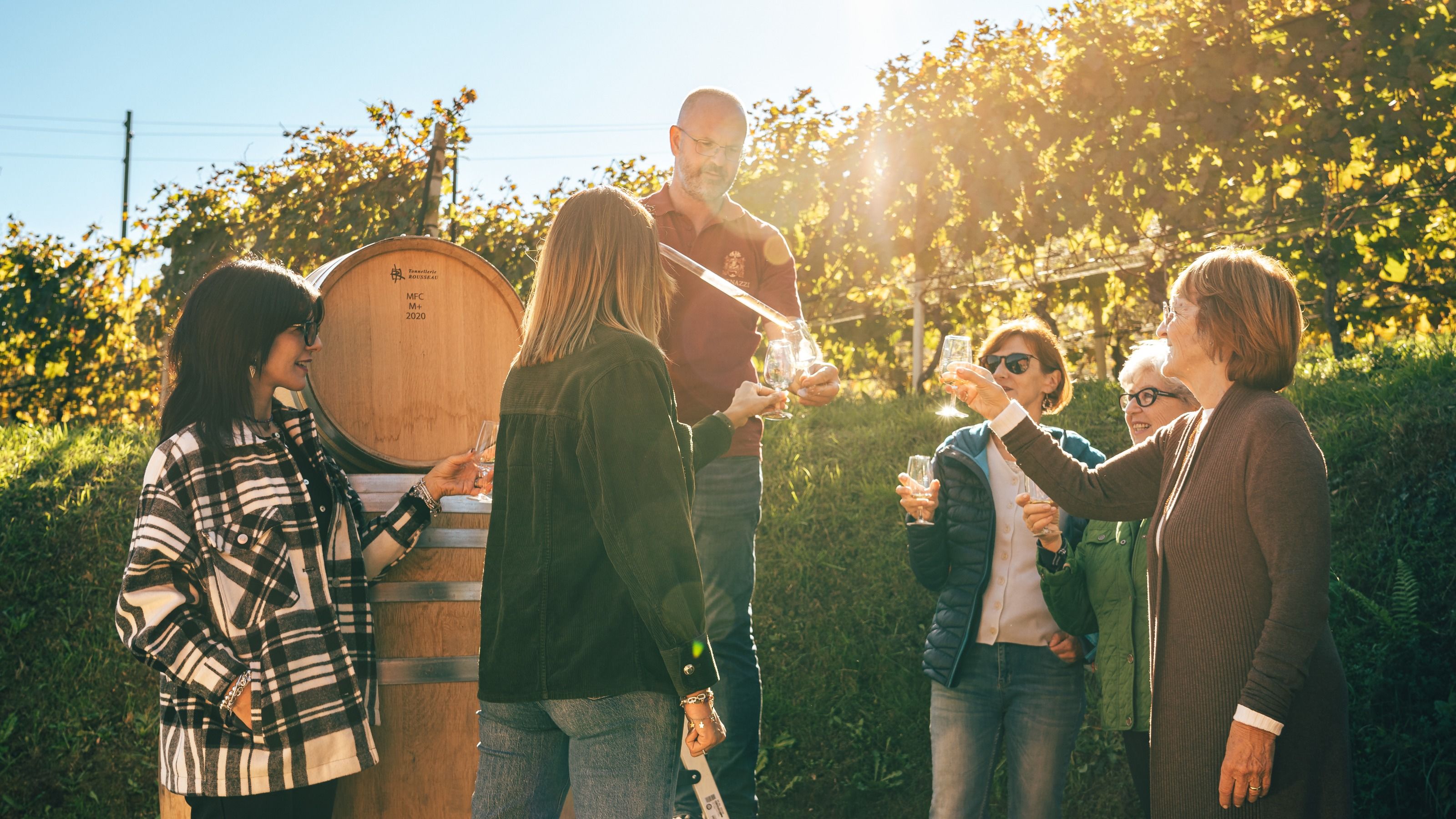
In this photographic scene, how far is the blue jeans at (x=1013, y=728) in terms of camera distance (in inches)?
119

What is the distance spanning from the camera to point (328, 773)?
2.38 m

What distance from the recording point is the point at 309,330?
2.56 metres

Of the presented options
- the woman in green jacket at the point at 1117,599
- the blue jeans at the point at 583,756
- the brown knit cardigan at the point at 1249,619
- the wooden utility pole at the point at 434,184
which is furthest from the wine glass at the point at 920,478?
the wooden utility pole at the point at 434,184

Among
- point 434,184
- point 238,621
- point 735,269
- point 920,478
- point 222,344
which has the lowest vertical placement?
point 238,621

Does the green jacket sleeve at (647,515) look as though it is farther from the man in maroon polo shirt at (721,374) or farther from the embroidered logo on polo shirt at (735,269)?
the embroidered logo on polo shirt at (735,269)

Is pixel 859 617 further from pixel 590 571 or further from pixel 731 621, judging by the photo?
pixel 590 571

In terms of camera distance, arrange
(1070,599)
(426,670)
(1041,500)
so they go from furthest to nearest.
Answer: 1. (1070,599)
2. (1041,500)
3. (426,670)

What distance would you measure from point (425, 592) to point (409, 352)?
Answer: 681 millimetres

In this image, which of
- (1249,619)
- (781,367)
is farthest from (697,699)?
(781,367)

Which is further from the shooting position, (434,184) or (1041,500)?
(434,184)

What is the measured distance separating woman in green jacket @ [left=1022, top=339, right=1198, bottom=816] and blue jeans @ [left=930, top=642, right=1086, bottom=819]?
0.45 feet

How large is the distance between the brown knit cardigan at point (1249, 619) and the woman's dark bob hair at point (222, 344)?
2130mm

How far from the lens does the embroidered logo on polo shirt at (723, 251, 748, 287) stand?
3.35 meters

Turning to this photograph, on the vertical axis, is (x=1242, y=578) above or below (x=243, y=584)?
above
